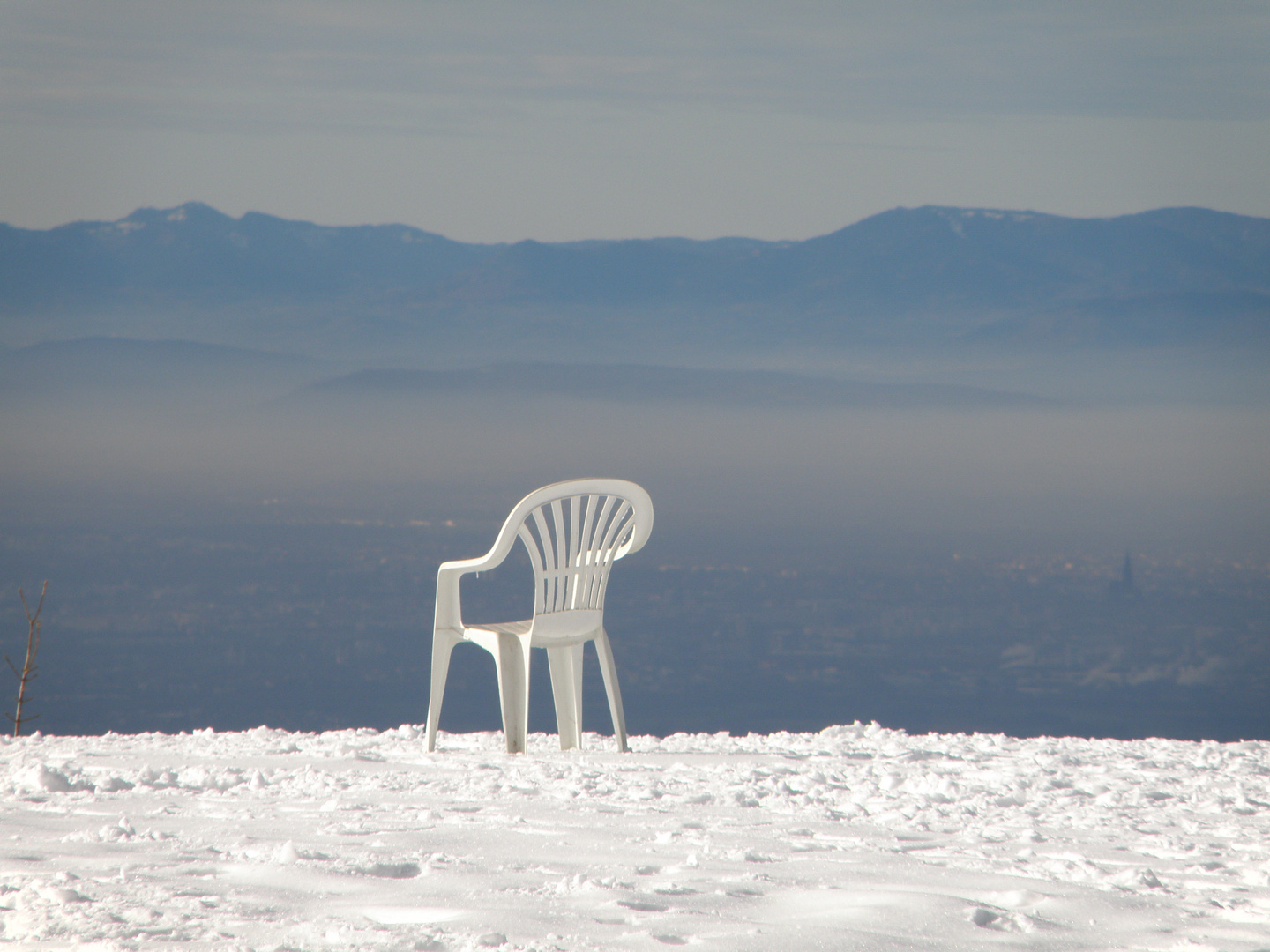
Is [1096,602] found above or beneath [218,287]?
beneath

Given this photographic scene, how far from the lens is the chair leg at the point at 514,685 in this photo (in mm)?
3037

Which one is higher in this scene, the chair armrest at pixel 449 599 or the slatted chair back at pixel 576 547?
the slatted chair back at pixel 576 547

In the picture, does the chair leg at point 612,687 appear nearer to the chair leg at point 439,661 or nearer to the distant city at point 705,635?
the chair leg at point 439,661

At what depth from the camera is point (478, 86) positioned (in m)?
14.9

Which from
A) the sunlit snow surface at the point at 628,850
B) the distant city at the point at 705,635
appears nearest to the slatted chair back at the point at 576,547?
the sunlit snow surface at the point at 628,850

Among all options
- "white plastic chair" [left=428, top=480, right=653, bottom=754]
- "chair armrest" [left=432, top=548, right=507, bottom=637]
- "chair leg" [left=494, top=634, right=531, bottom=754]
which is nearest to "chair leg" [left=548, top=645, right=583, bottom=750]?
"white plastic chair" [left=428, top=480, right=653, bottom=754]

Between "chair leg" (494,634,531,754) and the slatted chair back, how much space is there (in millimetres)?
112

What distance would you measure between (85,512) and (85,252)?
14.1 feet

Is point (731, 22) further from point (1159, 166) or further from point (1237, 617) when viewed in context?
point (1237, 617)

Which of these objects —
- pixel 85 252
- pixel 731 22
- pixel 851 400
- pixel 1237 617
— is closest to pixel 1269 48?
pixel 731 22

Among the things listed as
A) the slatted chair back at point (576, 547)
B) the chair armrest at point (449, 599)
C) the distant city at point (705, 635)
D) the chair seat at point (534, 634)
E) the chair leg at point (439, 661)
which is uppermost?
the slatted chair back at point (576, 547)

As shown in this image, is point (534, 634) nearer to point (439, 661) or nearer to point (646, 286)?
point (439, 661)

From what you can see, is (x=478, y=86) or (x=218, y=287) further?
(x=218, y=287)

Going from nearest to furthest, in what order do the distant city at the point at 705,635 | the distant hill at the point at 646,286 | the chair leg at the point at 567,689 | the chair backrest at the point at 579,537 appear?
the chair backrest at the point at 579,537
the chair leg at the point at 567,689
the distant hill at the point at 646,286
the distant city at the point at 705,635
